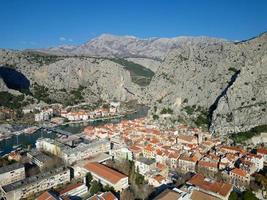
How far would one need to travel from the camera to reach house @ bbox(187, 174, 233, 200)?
20859 millimetres

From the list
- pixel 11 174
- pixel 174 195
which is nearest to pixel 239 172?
pixel 174 195

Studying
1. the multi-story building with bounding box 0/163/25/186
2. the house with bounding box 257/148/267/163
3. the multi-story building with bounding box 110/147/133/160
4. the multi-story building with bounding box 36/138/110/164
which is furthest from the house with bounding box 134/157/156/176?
the house with bounding box 257/148/267/163

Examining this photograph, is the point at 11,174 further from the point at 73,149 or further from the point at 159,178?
the point at 159,178

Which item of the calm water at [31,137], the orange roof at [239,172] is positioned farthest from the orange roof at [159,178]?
the calm water at [31,137]

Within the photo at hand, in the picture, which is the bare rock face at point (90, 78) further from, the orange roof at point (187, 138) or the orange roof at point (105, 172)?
the orange roof at point (105, 172)

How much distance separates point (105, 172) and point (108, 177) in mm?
831

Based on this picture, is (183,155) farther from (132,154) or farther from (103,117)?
(103,117)

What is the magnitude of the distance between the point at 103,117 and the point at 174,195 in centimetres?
4053

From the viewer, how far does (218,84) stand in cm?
4841

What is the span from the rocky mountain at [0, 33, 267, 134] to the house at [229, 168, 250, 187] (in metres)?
12.5

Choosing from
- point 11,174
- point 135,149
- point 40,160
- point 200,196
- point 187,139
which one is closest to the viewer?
point 200,196

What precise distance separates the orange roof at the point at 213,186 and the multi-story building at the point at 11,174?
587 inches

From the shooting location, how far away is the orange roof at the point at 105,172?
23094 mm

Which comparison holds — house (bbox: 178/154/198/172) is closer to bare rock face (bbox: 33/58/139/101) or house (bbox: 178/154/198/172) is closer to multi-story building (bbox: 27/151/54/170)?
multi-story building (bbox: 27/151/54/170)
